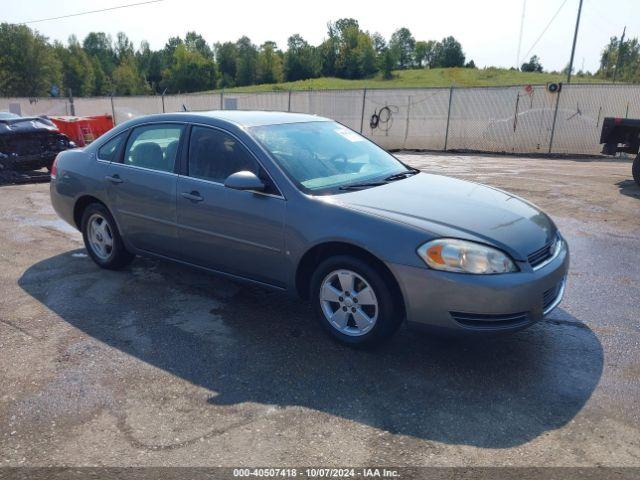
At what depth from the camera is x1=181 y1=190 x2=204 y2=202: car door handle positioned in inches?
168

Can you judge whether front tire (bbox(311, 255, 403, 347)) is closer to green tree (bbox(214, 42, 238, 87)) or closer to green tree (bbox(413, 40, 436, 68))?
green tree (bbox(214, 42, 238, 87))

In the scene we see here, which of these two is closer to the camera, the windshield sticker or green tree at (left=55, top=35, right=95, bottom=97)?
the windshield sticker

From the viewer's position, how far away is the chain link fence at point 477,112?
658 inches

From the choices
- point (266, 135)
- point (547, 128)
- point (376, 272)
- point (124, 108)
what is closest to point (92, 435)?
point (376, 272)

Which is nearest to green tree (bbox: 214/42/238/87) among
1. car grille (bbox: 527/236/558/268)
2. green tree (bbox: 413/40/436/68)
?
green tree (bbox: 413/40/436/68)

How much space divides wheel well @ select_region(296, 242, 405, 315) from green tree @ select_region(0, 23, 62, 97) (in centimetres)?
8849

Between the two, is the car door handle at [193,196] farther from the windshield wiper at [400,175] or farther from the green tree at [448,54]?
the green tree at [448,54]

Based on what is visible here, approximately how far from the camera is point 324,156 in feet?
14.1

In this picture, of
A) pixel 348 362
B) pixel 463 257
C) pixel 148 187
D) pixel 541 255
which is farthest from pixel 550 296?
pixel 148 187

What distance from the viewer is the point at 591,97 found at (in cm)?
1664

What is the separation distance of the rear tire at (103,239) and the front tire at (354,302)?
95.7 inches

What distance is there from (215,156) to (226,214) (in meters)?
0.55

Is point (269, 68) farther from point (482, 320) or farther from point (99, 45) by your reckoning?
point (482, 320)

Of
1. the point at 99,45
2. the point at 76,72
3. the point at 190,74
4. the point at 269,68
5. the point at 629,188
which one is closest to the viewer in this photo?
the point at 629,188
